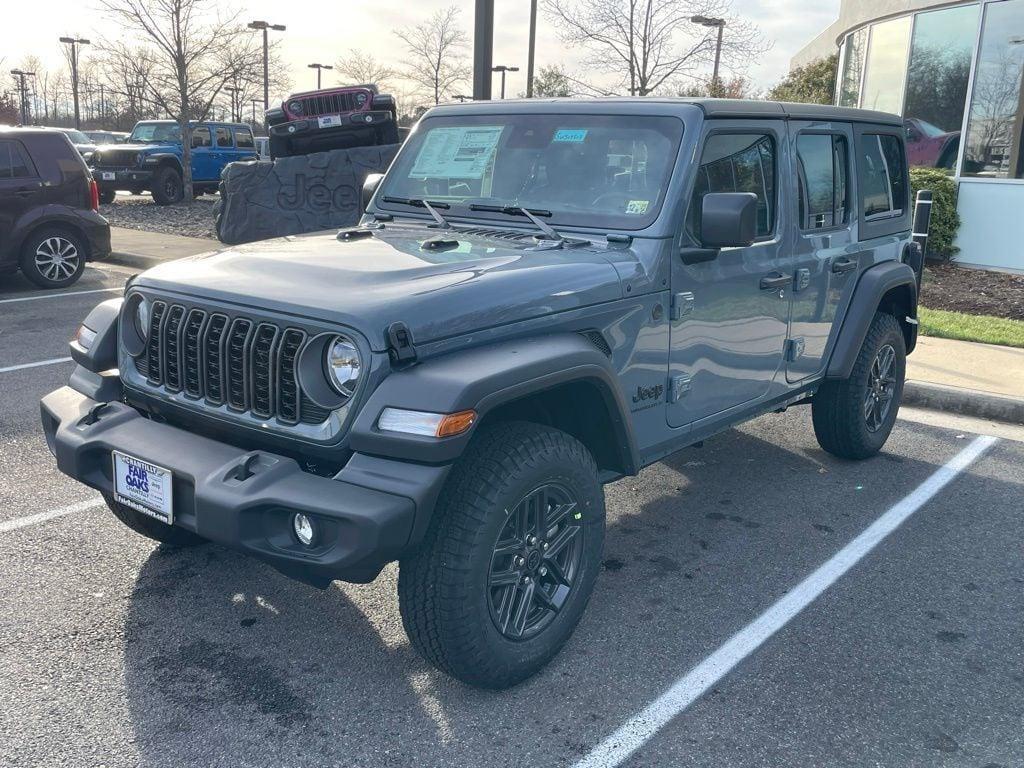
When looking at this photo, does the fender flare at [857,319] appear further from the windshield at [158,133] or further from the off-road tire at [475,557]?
the windshield at [158,133]

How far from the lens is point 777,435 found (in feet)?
19.8

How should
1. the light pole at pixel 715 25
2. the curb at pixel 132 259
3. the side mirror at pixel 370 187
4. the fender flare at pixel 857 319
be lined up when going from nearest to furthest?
1. the side mirror at pixel 370 187
2. the fender flare at pixel 857 319
3. the curb at pixel 132 259
4. the light pole at pixel 715 25

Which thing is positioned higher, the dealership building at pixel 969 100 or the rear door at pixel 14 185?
the dealership building at pixel 969 100

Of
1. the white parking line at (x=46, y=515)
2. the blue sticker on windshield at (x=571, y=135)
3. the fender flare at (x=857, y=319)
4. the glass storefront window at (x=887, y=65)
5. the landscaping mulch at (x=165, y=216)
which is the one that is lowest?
the white parking line at (x=46, y=515)

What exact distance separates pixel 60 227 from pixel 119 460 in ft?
27.9

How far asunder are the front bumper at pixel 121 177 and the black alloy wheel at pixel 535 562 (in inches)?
804

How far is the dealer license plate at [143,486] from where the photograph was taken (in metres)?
2.91

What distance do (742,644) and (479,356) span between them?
59.4 inches

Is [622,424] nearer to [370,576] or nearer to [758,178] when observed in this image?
[370,576]

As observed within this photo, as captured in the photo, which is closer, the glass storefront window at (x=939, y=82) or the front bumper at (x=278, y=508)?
the front bumper at (x=278, y=508)

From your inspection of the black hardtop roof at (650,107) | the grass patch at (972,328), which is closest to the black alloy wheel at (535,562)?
the black hardtop roof at (650,107)

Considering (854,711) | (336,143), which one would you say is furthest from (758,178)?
(336,143)

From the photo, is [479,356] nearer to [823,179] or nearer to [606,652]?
[606,652]

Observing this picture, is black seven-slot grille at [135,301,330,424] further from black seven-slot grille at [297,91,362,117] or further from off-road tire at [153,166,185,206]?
off-road tire at [153,166,185,206]
